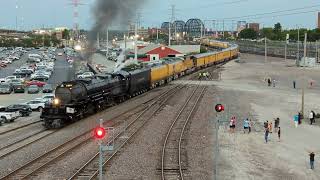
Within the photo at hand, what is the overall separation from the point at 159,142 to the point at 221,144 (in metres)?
3.53

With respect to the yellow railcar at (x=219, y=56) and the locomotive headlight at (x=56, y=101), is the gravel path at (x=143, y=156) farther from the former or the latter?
the yellow railcar at (x=219, y=56)

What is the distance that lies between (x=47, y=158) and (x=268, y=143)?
12.9 m

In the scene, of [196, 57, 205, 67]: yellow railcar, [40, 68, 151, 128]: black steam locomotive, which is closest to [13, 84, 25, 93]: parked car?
[40, 68, 151, 128]: black steam locomotive

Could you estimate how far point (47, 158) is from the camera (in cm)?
2409

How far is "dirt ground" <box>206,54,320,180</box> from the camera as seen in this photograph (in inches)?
906

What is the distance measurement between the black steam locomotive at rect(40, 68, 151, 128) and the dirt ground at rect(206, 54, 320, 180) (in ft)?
31.4

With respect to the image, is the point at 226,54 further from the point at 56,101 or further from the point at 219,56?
the point at 56,101

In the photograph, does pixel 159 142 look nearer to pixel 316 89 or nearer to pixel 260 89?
pixel 260 89

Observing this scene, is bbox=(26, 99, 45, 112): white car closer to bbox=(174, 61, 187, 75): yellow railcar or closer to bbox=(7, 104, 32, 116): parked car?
bbox=(7, 104, 32, 116): parked car

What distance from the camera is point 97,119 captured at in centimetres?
3569

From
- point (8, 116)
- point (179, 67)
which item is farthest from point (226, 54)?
point (8, 116)

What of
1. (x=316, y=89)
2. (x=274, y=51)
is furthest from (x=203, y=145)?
(x=274, y=51)

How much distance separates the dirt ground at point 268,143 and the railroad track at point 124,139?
17.5 feet

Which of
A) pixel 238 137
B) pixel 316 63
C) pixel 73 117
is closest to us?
pixel 238 137
